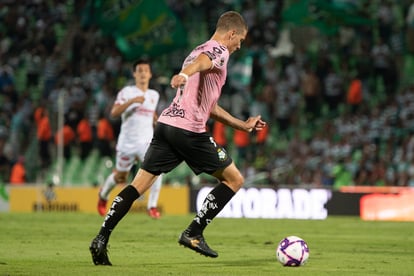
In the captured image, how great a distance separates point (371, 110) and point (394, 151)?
6.71ft

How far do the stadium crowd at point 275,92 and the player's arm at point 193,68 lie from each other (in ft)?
47.3

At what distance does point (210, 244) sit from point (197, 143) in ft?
10.5

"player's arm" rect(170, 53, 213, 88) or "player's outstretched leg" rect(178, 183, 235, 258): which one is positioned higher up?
"player's arm" rect(170, 53, 213, 88)

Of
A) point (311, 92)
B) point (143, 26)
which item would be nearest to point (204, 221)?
point (311, 92)

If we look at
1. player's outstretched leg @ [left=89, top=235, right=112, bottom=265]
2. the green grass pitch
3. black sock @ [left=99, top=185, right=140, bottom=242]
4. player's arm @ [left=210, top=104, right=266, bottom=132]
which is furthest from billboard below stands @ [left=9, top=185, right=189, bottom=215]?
player's outstretched leg @ [left=89, top=235, right=112, bottom=265]

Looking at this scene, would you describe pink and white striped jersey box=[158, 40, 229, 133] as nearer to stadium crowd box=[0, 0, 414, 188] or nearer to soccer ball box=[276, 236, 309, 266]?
soccer ball box=[276, 236, 309, 266]

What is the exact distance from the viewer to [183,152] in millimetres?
10266

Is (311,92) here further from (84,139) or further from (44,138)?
(44,138)

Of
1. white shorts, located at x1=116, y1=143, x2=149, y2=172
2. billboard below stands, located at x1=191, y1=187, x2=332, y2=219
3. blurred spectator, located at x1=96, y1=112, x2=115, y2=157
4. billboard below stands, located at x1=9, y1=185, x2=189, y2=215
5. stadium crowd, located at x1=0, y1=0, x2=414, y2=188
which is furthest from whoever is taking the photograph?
blurred spectator, located at x1=96, y1=112, x2=115, y2=157

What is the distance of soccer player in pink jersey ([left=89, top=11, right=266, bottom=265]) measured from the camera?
10102mm

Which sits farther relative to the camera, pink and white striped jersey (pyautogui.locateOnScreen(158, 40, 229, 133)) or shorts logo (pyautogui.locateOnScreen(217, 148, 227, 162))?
shorts logo (pyautogui.locateOnScreen(217, 148, 227, 162))

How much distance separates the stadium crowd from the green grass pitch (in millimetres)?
6352

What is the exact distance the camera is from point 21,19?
32.3 meters

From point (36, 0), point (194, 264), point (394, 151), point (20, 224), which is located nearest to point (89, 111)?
point (36, 0)
